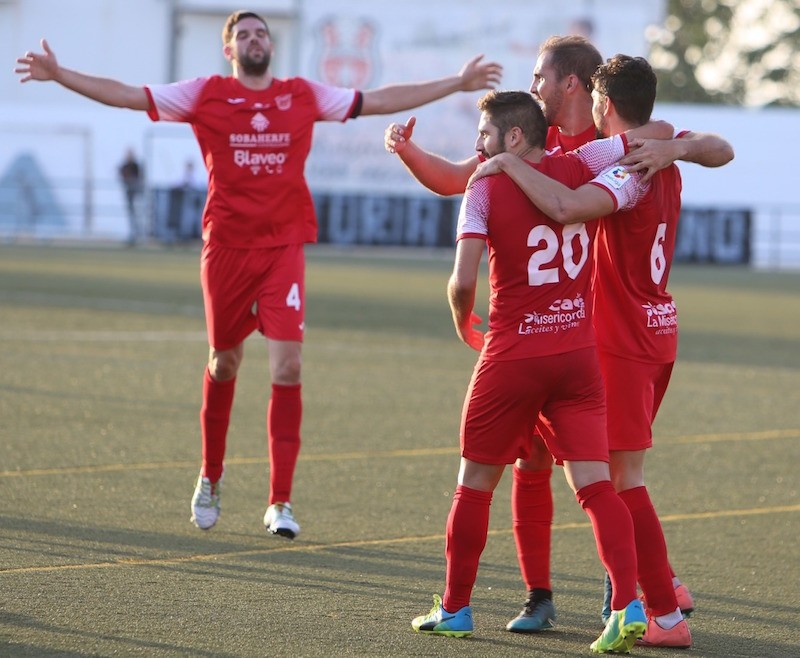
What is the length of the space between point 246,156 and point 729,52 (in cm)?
7029

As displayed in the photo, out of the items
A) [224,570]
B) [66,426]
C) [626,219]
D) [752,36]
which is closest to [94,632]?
[224,570]

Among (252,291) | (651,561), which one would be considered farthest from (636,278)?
(252,291)

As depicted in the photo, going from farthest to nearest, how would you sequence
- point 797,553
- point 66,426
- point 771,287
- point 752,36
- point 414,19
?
1. point 752,36
2. point 414,19
3. point 771,287
4. point 66,426
5. point 797,553

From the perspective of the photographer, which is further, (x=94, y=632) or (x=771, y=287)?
(x=771, y=287)

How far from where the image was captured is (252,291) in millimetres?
7398

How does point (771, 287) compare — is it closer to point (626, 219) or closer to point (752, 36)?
point (626, 219)

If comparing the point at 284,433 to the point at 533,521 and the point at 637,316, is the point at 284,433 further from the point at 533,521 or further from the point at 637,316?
the point at 637,316

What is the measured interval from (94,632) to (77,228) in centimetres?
3408

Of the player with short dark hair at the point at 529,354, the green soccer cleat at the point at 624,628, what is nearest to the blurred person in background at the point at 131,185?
the player with short dark hair at the point at 529,354

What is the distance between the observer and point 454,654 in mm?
4977

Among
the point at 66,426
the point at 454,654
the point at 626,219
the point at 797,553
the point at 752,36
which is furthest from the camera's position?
the point at 752,36

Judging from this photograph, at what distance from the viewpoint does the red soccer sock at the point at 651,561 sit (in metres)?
5.22

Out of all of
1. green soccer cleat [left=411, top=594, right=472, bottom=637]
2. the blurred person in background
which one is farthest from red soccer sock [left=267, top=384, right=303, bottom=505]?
the blurred person in background

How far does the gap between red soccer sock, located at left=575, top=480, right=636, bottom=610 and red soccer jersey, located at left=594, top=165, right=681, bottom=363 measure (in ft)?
1.80
